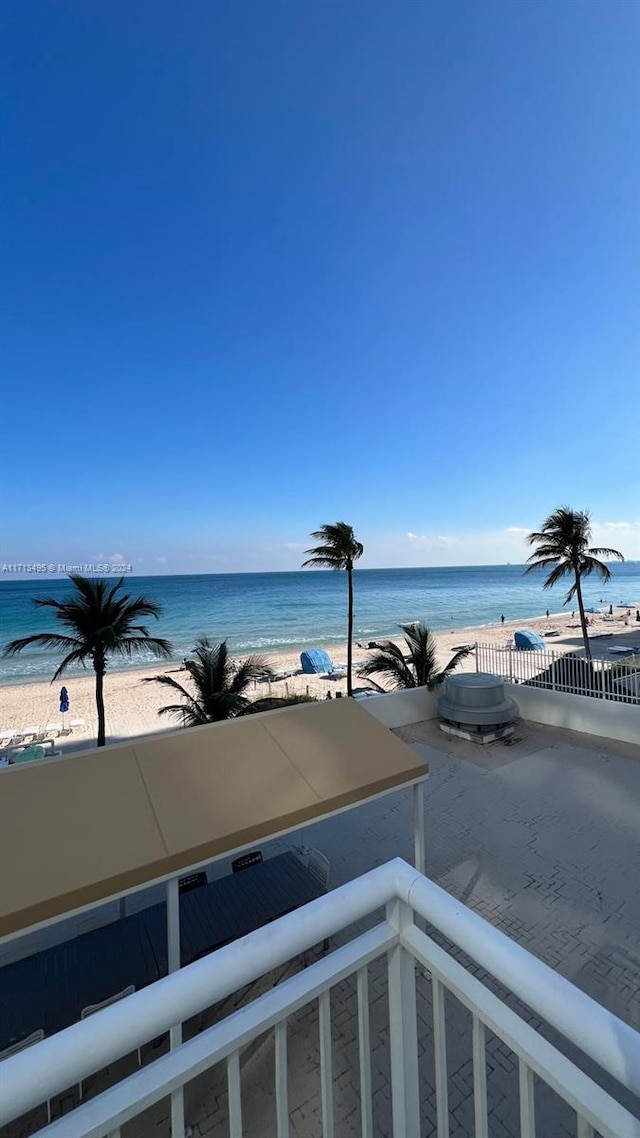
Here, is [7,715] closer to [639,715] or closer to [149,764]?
[149,764]

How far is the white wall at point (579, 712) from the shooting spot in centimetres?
830

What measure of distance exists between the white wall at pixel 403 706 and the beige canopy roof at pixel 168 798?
5.23 m

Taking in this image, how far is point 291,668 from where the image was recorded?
80.7 feet

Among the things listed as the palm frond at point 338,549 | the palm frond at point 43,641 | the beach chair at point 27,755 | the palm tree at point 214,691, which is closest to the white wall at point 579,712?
the palm tree at point 214,691

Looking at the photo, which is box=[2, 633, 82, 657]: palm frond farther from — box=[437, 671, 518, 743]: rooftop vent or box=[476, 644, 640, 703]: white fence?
box=[476, 644, 640, 703]: white fence

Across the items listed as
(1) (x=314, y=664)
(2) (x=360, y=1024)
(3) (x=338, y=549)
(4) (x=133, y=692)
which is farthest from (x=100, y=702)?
(1) (x=314, y=664)

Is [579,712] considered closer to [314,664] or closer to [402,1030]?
[402,1030]

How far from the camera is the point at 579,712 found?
8930 millimetres

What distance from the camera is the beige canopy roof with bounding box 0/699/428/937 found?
9.00 ft

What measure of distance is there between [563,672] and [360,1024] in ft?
Answer: 31.2

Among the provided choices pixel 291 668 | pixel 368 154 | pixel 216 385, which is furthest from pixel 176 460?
pixel 368 154

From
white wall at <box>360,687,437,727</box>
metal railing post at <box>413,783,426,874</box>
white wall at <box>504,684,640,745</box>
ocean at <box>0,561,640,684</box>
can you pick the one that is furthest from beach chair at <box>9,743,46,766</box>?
ocean at <box>0,561,640,684</box>

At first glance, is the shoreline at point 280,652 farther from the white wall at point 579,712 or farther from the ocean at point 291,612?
the white wall at point 579,712

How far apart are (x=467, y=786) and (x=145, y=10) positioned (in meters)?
13.7
